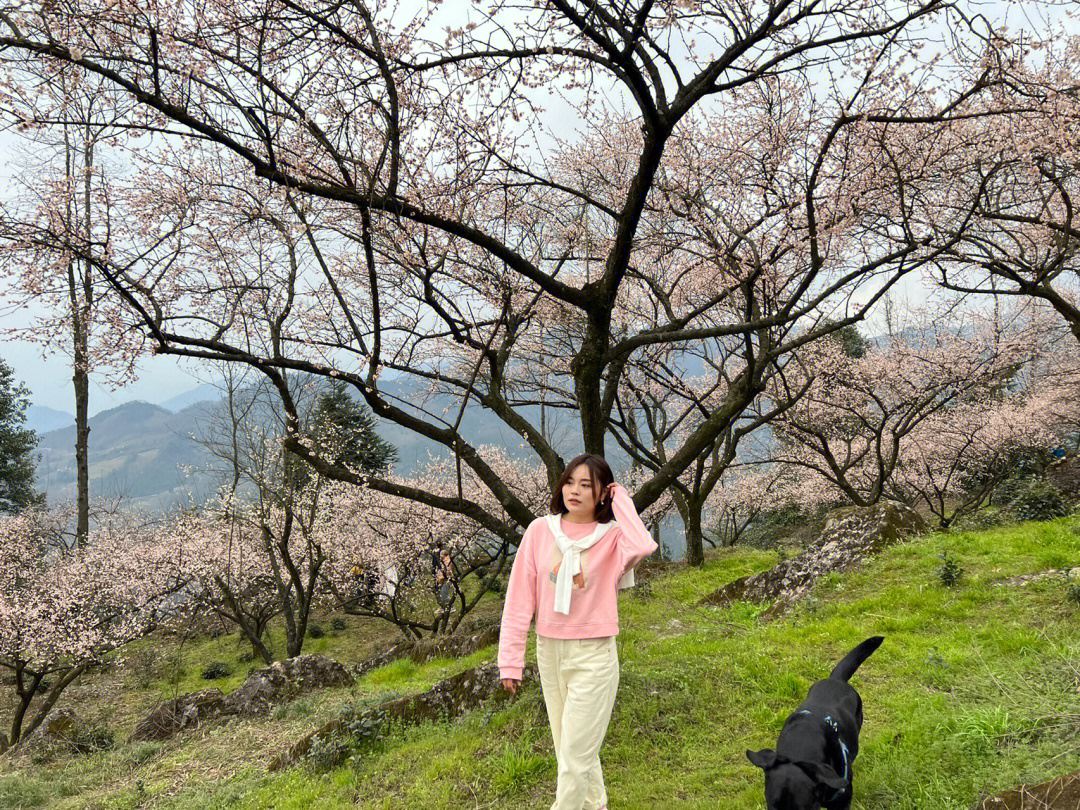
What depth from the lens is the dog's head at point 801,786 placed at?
2.63m

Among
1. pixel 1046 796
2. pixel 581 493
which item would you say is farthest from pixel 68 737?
pixel 1046 796

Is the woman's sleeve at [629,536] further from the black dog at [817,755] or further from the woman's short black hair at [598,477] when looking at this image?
the black dog at [817,755]

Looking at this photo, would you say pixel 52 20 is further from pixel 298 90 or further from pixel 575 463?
pixel 575 463

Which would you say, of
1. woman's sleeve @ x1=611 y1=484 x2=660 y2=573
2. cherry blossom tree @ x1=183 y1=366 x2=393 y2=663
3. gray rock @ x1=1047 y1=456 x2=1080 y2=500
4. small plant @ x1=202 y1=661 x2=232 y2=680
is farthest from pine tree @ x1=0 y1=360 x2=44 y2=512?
gray rock @ x1=1047 y1=456 x2=1080 y2=500

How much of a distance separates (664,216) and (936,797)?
7.98m

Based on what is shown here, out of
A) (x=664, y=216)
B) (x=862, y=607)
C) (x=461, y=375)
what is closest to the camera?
(x=862, y=607)

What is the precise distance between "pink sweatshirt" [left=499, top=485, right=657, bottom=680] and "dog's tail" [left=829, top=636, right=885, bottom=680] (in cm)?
155

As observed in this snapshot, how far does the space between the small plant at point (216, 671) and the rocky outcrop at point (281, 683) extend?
903 centimetres

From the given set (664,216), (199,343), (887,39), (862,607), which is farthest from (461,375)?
(887,39)

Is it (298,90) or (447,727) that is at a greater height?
(298,90)

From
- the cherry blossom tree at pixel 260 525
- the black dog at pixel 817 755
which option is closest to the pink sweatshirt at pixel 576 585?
the black dog at pixel 817 755

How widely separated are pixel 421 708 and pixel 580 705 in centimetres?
338

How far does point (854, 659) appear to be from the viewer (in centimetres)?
377

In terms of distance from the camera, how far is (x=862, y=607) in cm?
678
